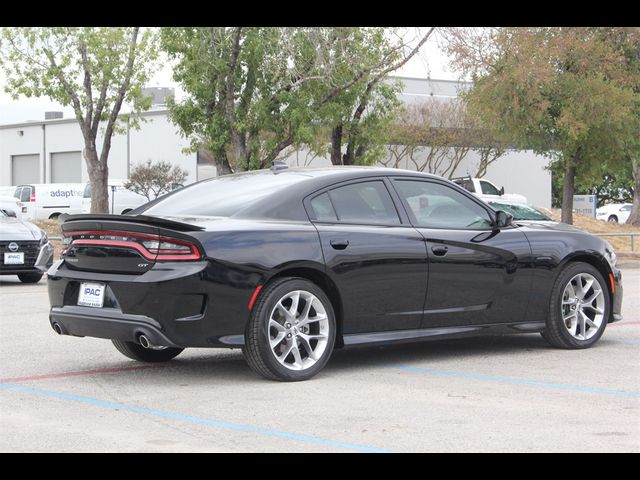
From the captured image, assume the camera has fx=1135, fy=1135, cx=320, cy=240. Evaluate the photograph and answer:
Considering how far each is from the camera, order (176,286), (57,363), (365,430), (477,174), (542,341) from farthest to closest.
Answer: (477,174)
(542,341)
(57,363)
(176,286)
(365,430)

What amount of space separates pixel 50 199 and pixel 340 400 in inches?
1402

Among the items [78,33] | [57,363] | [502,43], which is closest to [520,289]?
[57,363]

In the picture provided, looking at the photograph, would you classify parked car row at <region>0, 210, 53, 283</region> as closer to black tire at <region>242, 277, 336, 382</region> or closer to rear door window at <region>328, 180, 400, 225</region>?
rear door window at <region>328, 180, 400, 225</region>

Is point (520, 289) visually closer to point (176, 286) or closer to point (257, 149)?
point (176, 286)

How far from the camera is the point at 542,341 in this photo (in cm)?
990

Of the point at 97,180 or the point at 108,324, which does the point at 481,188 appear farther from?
the point at 108,324

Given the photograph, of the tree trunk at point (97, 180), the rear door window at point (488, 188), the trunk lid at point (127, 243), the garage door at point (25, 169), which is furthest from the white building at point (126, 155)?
the trunk lid at point (127, 243)

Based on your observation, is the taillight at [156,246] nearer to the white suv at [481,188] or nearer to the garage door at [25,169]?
the white suv at [481,188]

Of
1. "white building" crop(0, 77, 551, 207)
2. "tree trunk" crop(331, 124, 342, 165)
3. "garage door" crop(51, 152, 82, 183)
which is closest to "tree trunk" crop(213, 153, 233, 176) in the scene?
"tree trunk" crop(331, 124, 342, 165)

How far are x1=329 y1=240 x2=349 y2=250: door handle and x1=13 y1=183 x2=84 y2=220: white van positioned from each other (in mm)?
33720

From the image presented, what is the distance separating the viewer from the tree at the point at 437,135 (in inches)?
2174

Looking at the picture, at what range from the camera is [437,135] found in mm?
55750

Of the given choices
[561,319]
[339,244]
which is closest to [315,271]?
[339,244]

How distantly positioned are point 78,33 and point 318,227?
877 inches
